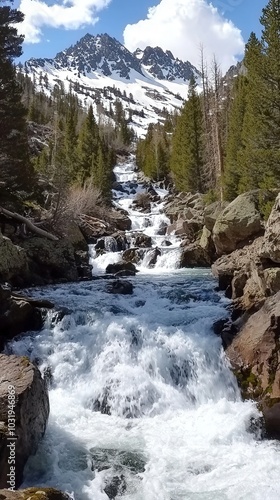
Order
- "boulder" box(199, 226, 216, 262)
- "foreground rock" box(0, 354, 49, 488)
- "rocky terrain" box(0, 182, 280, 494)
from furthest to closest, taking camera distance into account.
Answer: "boulder" box(199, 226, 216, 262) → "rocky terrain" box(0, 182, 280, 494) → "foreground rock" box(0, 354, 49, 488)

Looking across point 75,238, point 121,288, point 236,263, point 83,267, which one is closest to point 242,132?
point 75,238

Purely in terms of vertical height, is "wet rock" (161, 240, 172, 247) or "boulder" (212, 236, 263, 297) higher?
"wet rock" (161, 240, 172, 247)

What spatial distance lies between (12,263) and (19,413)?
36.4 feet

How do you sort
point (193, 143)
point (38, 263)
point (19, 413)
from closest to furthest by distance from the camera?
point (19, 413) → point (38, 263) → point (193, 143)

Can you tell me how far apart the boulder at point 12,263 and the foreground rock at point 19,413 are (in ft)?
28.9

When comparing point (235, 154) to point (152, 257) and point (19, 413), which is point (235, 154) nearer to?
point (152, 257)

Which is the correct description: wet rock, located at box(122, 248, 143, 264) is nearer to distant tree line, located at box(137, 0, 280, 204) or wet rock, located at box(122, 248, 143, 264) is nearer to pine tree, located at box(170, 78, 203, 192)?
distant tree line, located at box(137, 0, 280, 204)

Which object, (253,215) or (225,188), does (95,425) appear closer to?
(253,215)

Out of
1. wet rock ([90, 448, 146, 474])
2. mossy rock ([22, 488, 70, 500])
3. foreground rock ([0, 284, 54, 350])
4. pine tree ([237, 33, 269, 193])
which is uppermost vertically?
pine tree ([237, 33, 269, 193])

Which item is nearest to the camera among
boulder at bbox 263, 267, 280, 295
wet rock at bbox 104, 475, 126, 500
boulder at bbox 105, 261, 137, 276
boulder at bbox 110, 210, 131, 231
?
wet rock at bbox 104, 475, 126, 500

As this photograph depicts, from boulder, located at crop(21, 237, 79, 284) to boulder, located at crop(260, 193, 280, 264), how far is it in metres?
10.1

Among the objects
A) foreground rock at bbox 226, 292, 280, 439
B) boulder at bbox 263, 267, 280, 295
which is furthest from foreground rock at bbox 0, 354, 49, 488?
boulder at bbox 263, 267, 280, 295

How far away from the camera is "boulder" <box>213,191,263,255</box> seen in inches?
781

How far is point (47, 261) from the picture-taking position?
2019cm
